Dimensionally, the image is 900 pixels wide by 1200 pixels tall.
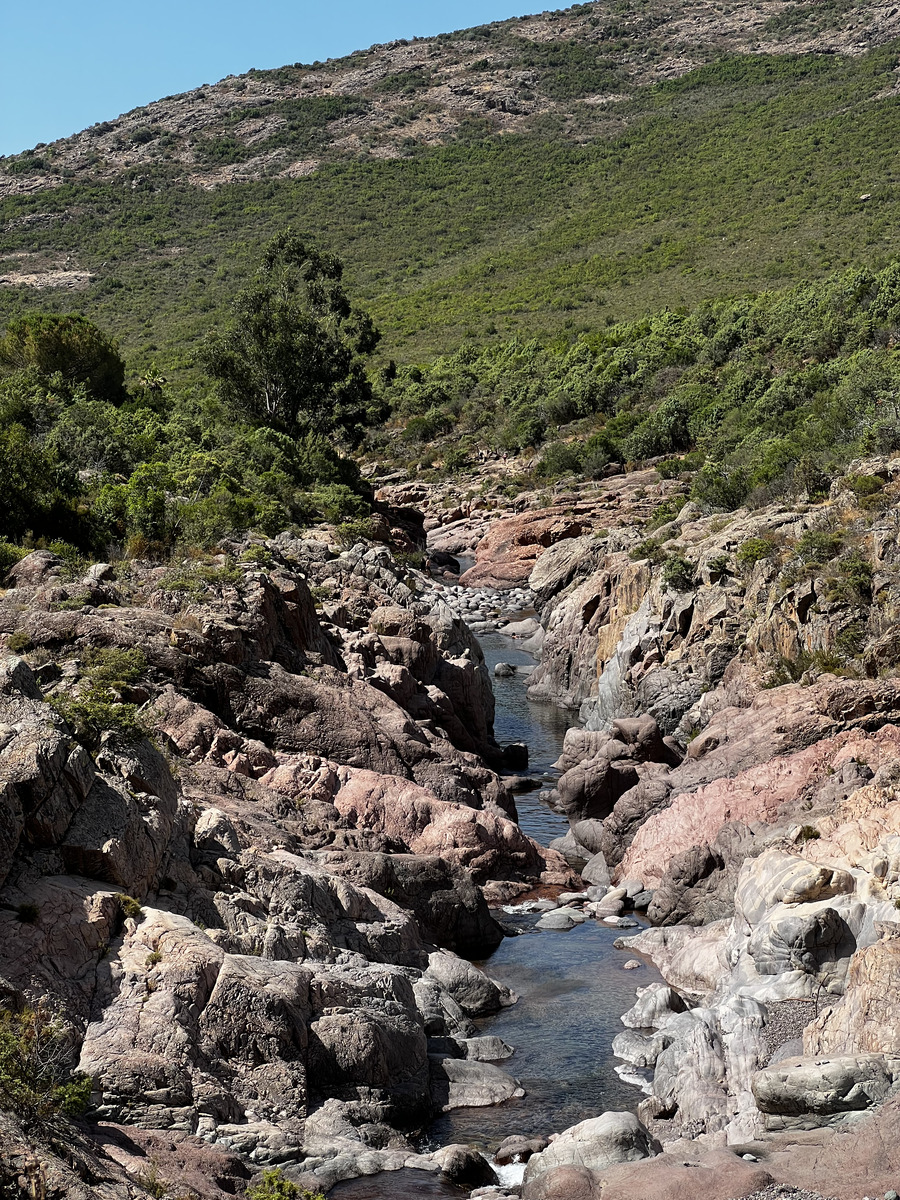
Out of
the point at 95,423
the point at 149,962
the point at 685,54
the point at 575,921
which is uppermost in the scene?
the point at 685,54

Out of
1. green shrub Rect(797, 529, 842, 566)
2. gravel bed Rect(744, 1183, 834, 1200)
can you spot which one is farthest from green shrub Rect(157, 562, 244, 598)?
gravel bed Rect(744, 1183, 834, 1200)

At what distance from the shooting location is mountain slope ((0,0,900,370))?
94.1 metres

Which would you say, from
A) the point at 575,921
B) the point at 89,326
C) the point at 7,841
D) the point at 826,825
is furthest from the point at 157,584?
the point at 89,326

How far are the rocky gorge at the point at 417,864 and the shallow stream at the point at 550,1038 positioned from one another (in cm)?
22

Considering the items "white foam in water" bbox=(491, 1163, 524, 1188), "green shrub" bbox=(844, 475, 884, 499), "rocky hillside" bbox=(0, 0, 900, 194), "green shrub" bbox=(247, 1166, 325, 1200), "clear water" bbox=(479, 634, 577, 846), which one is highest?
"rocky hillside" bbox=(0, 0, 900, 194)

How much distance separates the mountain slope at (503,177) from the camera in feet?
309

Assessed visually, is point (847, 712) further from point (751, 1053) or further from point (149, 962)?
point (149, 962)

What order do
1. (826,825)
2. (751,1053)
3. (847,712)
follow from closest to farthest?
(751,1053)
(826,825)
(847,712)

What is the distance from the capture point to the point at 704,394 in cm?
6719

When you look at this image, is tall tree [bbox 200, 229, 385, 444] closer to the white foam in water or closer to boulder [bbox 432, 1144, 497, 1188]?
the white foam in water

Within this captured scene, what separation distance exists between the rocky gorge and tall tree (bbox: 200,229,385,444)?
2189 cm

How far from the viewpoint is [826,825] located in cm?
2028

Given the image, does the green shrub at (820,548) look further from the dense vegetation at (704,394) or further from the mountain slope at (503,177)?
the mountain slope at (503,177)

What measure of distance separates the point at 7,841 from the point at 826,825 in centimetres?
1376
